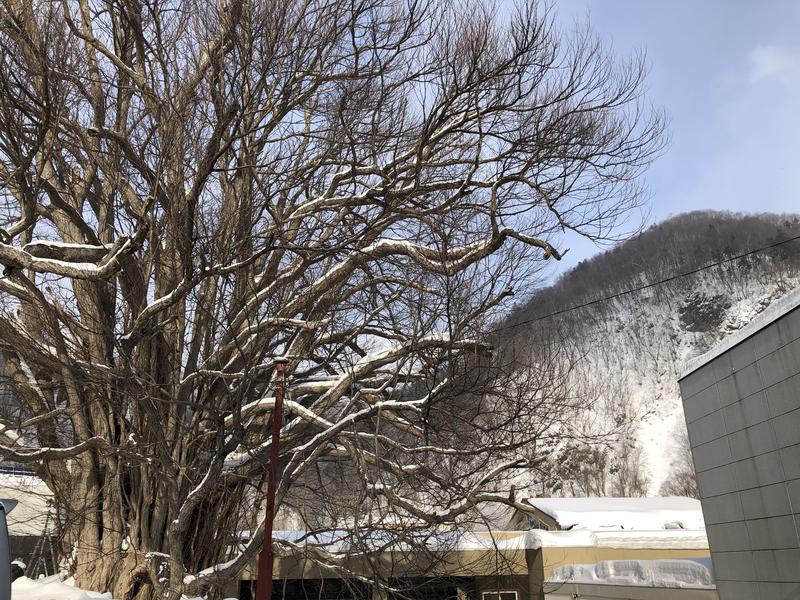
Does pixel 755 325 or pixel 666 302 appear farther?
Result: pixel 666 302

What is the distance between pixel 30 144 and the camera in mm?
7816

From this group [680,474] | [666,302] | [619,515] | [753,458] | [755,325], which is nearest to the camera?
[755,325]

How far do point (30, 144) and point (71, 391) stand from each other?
348 cm

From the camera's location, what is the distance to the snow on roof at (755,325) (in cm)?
727

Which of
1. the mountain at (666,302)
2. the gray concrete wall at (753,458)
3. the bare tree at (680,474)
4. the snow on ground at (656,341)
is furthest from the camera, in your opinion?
the mountain at (666,302)

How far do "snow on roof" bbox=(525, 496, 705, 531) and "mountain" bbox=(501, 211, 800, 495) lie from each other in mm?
69267

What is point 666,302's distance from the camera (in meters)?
120

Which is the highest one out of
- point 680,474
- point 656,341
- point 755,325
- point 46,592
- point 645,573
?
point 656,341

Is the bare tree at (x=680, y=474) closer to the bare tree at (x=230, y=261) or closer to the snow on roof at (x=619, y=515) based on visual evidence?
the snow on roof at (x=619, y=515)

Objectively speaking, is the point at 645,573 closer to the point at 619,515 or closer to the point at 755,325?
the point at 755,325

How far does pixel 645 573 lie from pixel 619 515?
411 inches

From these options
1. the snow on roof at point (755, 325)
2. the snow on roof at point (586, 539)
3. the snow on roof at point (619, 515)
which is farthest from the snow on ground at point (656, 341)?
the snow on roof at point (755, 325)

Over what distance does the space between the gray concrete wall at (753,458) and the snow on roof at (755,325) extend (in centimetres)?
6

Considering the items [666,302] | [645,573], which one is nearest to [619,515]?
[645,573]
